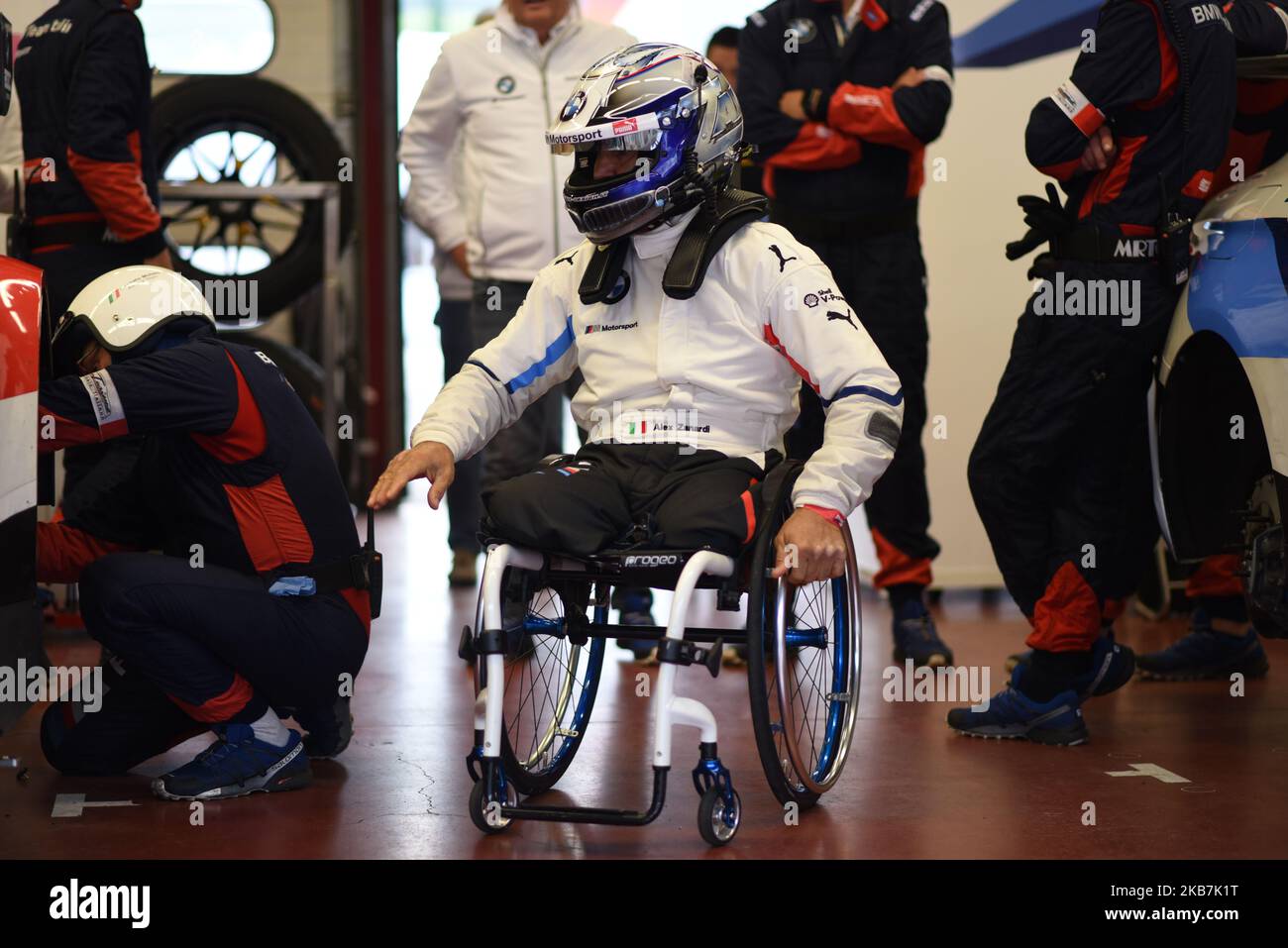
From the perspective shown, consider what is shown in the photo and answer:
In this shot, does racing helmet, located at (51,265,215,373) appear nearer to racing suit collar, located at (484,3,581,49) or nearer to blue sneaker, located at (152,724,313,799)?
blue sneaker, located at (152,724,313,799)

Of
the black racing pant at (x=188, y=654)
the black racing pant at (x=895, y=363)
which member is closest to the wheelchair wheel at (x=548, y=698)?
the black racing pant at (x=188, y=654)

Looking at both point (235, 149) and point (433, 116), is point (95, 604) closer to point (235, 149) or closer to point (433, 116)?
point (433, 116)

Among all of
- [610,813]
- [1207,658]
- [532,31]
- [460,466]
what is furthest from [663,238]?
[460,466]

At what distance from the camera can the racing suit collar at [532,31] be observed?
4.74m

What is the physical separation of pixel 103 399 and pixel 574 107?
935 mm

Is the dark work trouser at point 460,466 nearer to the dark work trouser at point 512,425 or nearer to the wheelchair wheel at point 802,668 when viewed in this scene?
the dark work trouser at point 512,425

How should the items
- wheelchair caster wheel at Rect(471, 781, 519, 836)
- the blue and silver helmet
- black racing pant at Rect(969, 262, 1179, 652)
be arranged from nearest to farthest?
wheelchair caster wheel at Rect(471, 781, 519, 836) < the blue and silver helmet < black racing pant at Rect(969, 262, 1179, 652)

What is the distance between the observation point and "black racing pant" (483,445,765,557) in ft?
8.09

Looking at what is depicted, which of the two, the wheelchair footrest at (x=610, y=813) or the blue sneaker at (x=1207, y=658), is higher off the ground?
the blue sneaker at (x=1207, y=658)

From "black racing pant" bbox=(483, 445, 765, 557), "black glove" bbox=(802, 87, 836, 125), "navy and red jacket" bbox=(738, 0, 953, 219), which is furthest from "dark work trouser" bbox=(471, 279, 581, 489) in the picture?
"black racing pant" bbox=(483, 445, 765, 557)

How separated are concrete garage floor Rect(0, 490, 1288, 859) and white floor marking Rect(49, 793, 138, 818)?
17 mm

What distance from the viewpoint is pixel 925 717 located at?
348 centimetres

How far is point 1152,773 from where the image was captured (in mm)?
2996

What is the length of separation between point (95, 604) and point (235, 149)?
3.91 m
